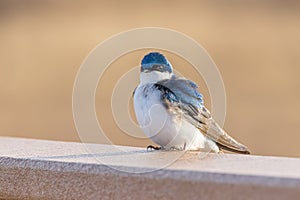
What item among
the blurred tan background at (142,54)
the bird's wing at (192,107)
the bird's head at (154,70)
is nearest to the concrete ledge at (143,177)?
the bird's wing at (192,107)

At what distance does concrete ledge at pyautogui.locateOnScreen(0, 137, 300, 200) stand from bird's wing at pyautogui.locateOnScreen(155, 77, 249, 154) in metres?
0.79

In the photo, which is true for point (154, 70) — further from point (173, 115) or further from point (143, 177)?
point (143, 177)

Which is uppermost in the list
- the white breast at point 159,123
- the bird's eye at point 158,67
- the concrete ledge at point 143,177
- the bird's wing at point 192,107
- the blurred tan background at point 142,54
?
the blurred tan background at point 142,54

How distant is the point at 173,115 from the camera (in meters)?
3.71

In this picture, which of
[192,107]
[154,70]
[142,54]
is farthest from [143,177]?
[142,54]

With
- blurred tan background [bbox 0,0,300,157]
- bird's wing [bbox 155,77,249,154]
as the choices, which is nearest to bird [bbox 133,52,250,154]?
bird's wing [bbox 155,77,249,154]

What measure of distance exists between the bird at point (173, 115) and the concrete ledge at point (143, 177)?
27.4 inches

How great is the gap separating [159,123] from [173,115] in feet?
0.33

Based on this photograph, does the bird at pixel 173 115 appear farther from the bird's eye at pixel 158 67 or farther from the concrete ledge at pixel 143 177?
the concrete ledge at pixel 143 177

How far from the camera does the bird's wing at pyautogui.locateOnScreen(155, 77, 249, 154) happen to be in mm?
3730

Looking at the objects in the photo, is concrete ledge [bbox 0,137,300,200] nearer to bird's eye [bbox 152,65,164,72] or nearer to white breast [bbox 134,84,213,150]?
white breast [bbox 134,84,213,150]

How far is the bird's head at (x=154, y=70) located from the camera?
12.9 feet

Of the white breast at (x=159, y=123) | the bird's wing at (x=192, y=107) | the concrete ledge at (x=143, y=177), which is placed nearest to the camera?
the concrete ledge at (x=143, y=177)

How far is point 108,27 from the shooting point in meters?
15.9
